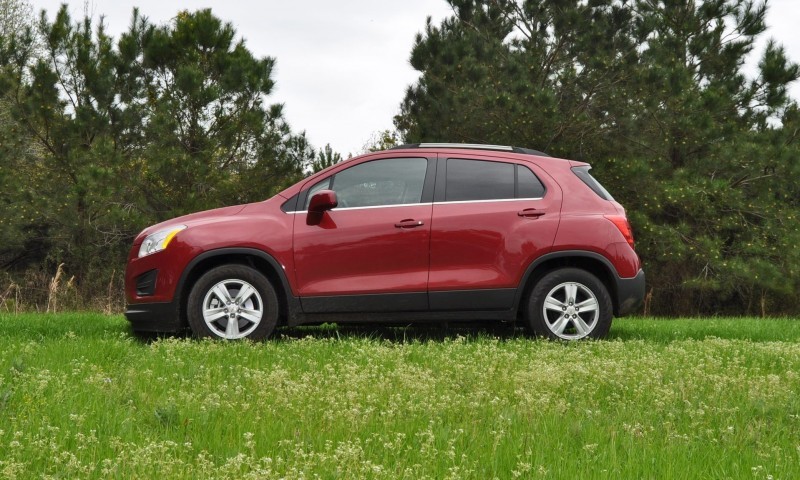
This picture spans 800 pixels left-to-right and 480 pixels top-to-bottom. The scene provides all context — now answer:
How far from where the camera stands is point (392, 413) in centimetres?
431

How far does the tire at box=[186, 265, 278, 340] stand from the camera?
25.6 feet

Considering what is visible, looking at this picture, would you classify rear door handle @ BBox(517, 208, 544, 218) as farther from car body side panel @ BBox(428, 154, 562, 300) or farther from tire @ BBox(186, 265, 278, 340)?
tire @ BBox(186, 265, 278, 340)

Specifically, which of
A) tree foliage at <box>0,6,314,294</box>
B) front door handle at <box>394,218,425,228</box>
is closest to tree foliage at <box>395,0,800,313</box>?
tree foliage at <box>0,6,314,294</box>

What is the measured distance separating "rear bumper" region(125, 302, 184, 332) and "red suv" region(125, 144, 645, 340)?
0.5 inches

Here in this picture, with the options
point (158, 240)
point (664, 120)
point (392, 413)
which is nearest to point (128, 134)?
point (158, 240)

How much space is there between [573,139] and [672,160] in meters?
2.47

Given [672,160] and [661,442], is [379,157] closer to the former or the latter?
[661,442]

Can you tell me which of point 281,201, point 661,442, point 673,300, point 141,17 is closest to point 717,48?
point 673,300

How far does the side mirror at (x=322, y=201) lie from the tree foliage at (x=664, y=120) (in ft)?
31.7

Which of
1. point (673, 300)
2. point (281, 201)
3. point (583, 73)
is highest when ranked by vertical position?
point (583, 73)

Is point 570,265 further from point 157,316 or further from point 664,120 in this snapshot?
point 664,120

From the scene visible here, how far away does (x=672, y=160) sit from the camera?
18562 millimetres

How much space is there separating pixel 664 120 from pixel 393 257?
11808mm

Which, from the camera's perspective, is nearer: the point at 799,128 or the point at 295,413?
the point at 295,413
